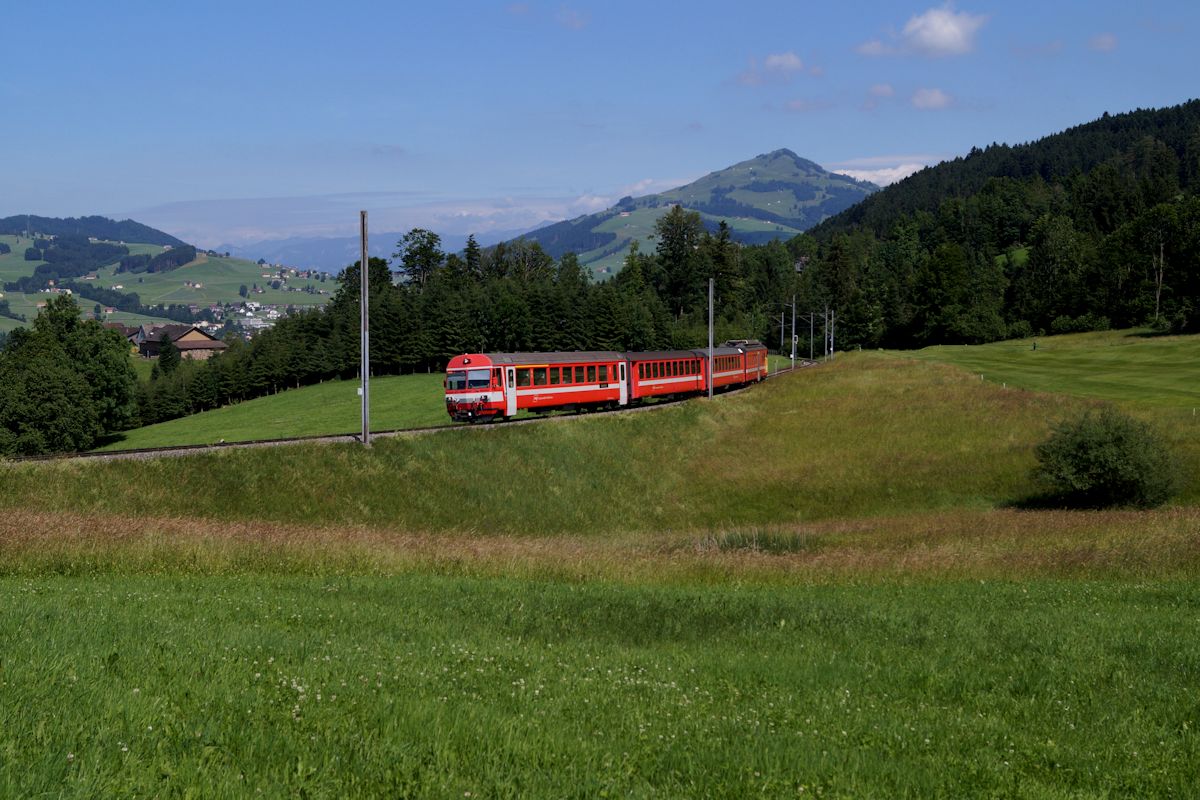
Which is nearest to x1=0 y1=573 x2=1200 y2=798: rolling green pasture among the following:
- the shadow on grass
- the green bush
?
the green bush

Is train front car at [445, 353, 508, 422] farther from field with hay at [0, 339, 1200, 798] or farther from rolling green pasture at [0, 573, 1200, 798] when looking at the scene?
rolling green pasture at [0, 573, 1200, 798]

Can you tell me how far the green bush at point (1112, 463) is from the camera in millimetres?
36500

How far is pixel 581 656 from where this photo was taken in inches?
417

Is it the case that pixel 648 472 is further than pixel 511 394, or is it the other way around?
pixel 648 472

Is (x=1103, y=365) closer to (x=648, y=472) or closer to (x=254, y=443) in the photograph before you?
(x=648, y=472)

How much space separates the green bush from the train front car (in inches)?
1020

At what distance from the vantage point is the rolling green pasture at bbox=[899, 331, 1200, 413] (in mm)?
62125

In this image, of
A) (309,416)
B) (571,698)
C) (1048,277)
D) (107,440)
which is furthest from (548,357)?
(1048,277)

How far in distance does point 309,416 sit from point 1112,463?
62784mm

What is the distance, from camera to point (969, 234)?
7746 inches

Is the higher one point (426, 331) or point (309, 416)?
point (426, 331)

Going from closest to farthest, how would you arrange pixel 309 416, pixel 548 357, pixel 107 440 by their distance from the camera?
pixel 548 357, pixel 309 416, pixel 107 440

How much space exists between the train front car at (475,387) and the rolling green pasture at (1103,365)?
39205 millimetres

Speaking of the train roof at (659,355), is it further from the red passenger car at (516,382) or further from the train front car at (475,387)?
the train front car at (475,387)
